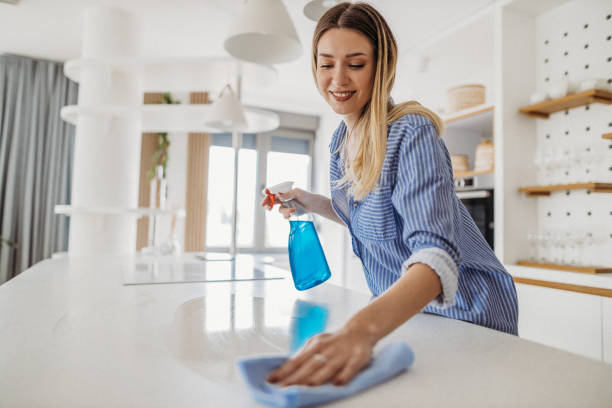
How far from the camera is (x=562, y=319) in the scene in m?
1.99

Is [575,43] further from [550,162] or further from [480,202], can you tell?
[480,202]

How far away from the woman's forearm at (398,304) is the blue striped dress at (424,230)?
0.06 ft

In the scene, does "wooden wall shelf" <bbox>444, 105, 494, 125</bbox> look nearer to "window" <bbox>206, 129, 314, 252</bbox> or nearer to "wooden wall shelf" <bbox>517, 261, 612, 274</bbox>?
"wooden wall shelf" <bbox>517, 261, 612, 274</bbox>

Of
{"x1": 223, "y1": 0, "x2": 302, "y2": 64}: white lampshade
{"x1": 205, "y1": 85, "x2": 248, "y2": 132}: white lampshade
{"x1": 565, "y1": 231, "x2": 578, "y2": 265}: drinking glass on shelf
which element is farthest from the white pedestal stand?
{"x1": 565, "y1": 231, "x2": 578, "y2": 265}: drinking glass on shelf

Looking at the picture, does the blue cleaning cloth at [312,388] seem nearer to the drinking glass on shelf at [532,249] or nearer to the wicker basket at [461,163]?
the drinking glass on shelf at [532,249]

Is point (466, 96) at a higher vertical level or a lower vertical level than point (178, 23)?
lower

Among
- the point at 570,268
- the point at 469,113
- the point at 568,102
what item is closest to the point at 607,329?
the point at 570,268

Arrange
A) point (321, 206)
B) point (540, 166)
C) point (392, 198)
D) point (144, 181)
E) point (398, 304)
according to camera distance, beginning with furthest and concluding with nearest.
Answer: point (144, 181) → point (540, 166) → point (321, 206) → point (392, 198) → point (398, 304)

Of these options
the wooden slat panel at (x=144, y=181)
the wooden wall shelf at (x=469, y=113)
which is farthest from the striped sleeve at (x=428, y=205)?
the wooden slat panel at (x=144, y=181)

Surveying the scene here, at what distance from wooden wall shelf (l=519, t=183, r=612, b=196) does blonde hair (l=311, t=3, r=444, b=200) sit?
174cm

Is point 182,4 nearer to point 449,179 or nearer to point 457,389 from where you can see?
point 449,179

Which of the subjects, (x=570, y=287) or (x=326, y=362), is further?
(x=570, y=287)

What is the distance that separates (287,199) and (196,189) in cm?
390

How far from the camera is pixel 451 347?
0.60 meters
